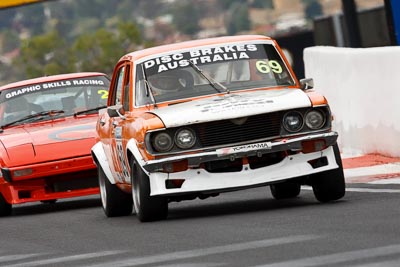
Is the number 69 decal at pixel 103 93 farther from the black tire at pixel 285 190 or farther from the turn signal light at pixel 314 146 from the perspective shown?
the turn signal light at pixel 314 146

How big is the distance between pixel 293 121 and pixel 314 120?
0.61 ft

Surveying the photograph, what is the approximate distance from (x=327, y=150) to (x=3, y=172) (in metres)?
4.60

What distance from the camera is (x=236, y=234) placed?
10.5 m

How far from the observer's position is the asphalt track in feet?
29.4

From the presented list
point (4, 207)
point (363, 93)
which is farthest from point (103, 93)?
point (363, 93)

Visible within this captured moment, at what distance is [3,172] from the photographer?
50.5 ft

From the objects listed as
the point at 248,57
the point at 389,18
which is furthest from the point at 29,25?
the point at 248,57

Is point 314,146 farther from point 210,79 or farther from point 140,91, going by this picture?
point 140,91

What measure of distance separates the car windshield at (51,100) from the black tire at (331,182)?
496 centimetres

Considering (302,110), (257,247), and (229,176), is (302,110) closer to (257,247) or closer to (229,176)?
(229,176)

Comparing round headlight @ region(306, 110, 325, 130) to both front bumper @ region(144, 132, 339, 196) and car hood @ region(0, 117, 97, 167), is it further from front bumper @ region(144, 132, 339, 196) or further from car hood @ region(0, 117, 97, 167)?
car hood @ region(0, 117, 97, 167)

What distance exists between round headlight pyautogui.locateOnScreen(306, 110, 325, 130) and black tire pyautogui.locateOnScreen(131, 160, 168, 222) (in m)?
1.35

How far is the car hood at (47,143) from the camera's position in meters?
15.4

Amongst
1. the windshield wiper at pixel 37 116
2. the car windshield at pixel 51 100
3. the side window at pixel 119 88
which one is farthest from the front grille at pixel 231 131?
the windshield wiper at pixel 37 116
